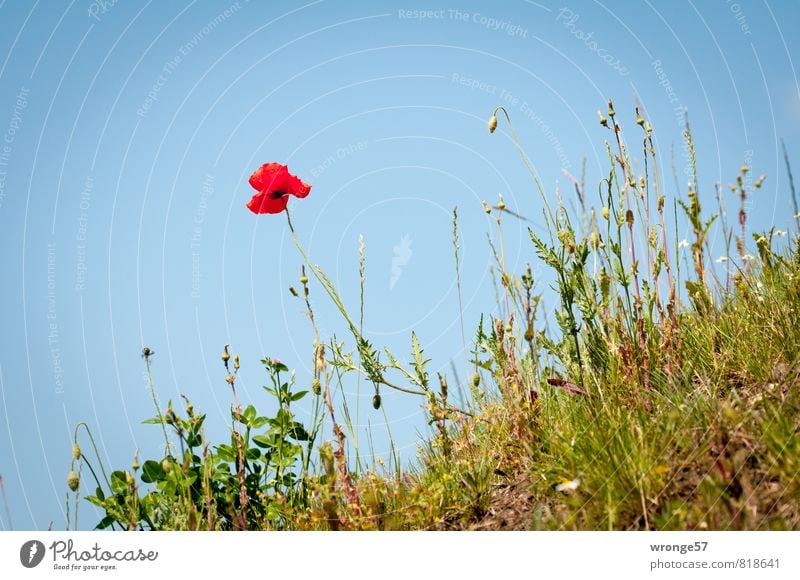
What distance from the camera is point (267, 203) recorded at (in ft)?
11.1

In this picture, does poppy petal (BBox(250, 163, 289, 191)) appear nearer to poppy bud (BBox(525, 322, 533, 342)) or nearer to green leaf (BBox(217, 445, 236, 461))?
green leaf (BBox(217, 445, 236, 461))

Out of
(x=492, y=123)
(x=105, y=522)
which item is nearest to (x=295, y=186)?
(x=492, y=123)

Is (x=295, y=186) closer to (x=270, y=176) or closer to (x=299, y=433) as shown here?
(x=270, y=176)

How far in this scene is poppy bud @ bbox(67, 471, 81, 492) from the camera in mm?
2727

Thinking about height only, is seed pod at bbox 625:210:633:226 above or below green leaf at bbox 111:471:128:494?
above

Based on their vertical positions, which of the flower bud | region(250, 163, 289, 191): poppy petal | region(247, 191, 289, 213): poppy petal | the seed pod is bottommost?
the flower bud

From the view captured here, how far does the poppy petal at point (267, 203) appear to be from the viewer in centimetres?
338

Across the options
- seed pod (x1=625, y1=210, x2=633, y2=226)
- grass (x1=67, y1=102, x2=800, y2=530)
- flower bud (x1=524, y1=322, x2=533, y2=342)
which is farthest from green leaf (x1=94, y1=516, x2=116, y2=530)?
seed pod (x1=625, y1=210, x2=633, y2=226)

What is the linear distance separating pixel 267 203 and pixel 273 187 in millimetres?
86
